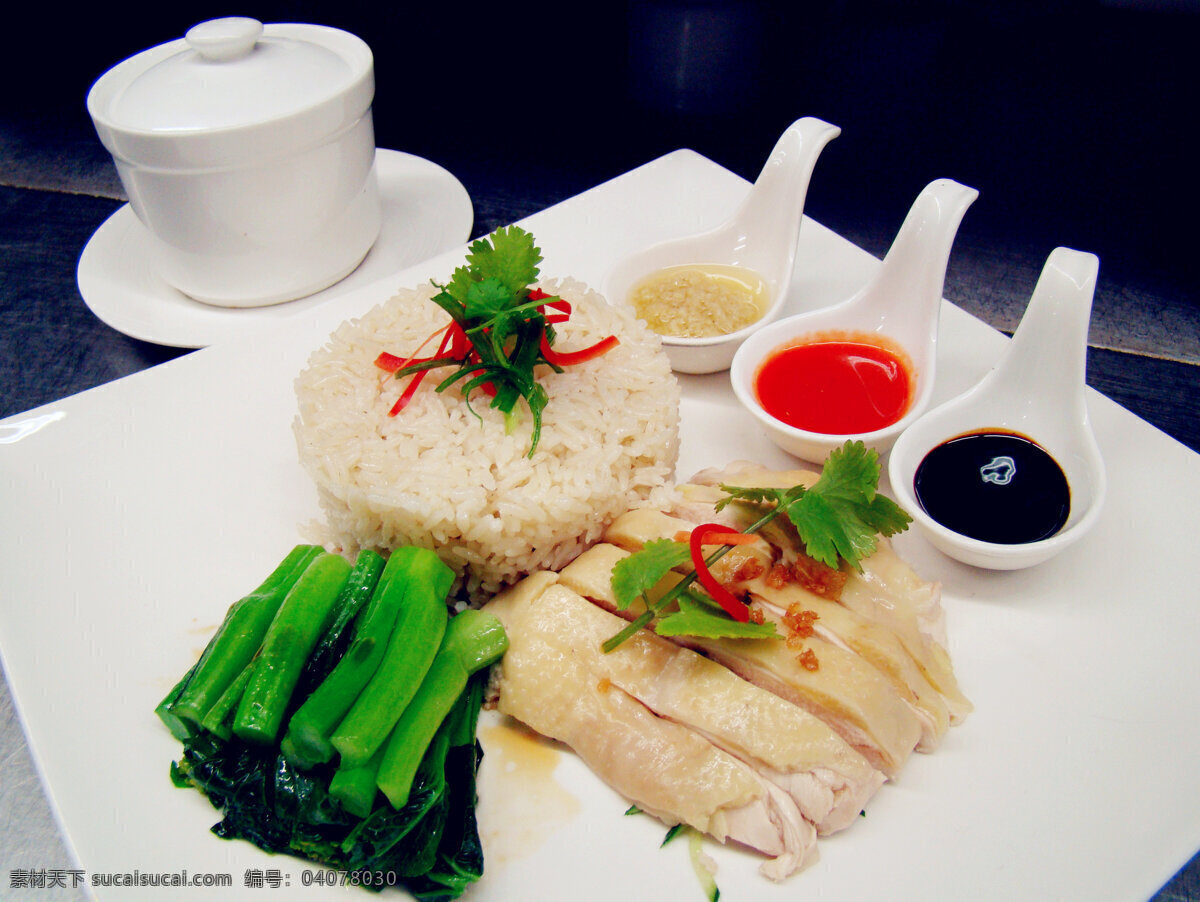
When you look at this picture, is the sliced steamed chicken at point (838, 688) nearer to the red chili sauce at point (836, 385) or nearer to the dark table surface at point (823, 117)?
the red chili sauce at point (836, 385)

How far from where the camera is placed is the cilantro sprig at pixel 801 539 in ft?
6.48

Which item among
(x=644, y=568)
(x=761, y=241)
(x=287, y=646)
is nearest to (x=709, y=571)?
(x=644, y=568)

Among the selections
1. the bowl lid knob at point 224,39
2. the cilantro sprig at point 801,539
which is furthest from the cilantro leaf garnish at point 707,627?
the bowl lid knob at point 224,39

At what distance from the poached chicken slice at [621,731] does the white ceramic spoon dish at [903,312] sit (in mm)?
929

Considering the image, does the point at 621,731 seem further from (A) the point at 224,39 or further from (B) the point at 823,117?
(B) the point at 823,117

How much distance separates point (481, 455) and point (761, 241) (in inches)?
60.3

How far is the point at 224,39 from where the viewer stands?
317 cm

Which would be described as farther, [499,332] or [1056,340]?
[1056,340]

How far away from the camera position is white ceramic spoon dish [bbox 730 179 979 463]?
277cm

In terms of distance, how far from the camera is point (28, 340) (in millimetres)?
3824

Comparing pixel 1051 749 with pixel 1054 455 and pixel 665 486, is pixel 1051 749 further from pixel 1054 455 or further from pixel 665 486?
pixel 665 486

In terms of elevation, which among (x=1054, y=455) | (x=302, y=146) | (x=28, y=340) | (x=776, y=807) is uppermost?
(x=302, y=146)

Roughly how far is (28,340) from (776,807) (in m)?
3.74

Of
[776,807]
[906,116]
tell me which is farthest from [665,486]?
[906,116]
